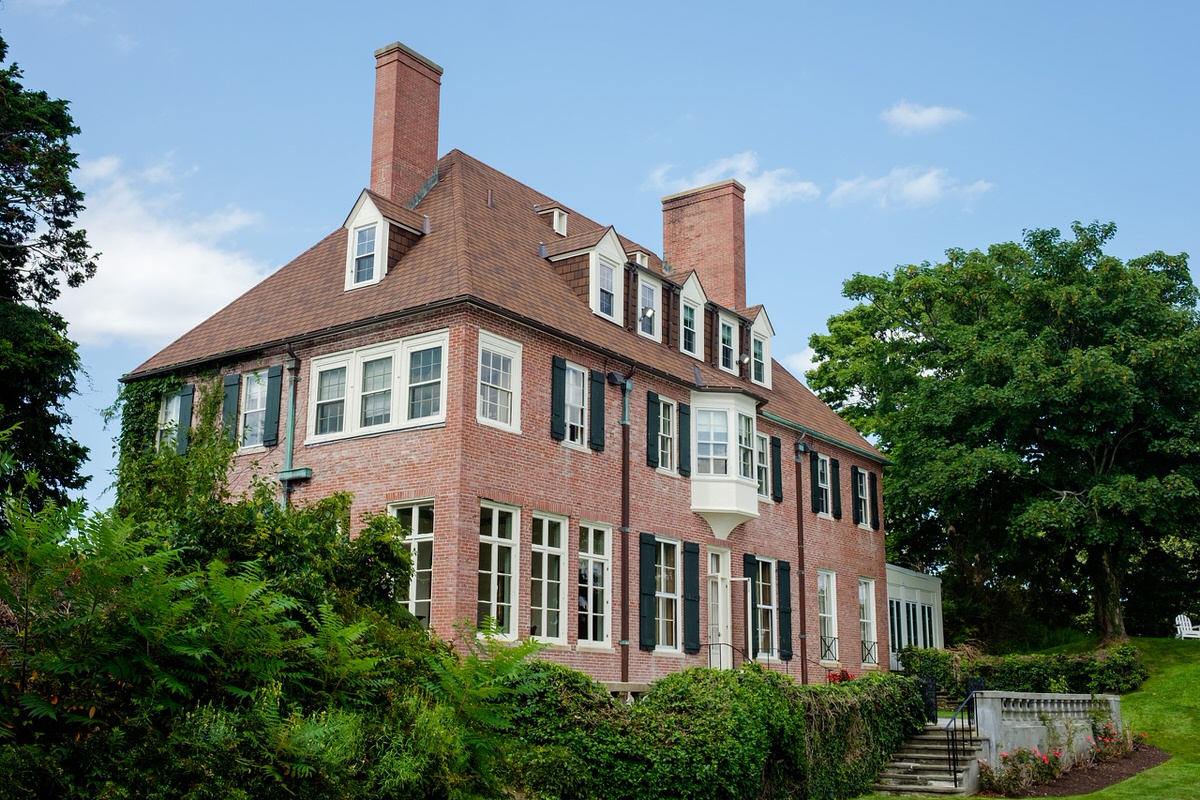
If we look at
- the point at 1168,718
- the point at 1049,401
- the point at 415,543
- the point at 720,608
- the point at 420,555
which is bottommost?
the point at 1168,718

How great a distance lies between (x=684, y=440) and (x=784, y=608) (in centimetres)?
559

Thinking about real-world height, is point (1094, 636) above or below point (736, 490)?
below

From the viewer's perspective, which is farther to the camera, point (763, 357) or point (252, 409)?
point (763, 357)

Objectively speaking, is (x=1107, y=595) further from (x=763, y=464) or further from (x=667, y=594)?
(x=667, y=594)

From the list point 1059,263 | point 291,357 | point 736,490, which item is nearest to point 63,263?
point 291,357

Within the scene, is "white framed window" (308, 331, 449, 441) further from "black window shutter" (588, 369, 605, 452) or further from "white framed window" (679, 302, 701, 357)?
"white framed window" (679, 302, 701, 357)

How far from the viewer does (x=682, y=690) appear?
54.0 ft

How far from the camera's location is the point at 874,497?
3341 cm

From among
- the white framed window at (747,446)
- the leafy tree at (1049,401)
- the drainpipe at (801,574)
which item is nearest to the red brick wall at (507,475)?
the white framed window at (747,446)

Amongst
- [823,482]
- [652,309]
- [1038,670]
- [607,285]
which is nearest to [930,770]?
[652,309]

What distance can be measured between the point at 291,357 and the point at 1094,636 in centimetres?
2681

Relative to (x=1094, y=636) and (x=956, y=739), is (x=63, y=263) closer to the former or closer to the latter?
(x=956, y=739)

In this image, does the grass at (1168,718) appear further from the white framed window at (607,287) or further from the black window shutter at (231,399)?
the black window shutter at (231,399)

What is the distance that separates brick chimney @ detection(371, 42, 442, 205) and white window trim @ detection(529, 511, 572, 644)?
24.9ft
